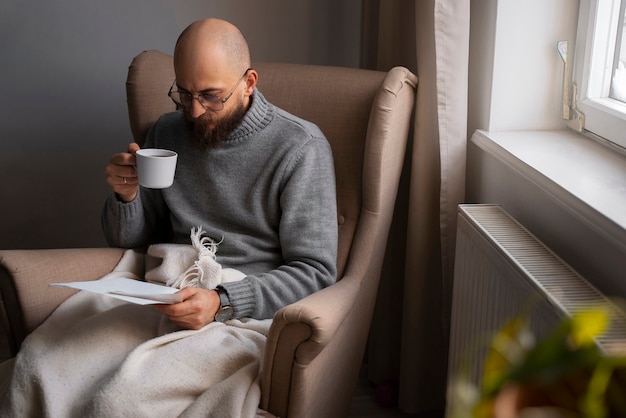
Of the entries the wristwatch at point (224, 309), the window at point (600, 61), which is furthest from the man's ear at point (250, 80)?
the window at point (600, 61)

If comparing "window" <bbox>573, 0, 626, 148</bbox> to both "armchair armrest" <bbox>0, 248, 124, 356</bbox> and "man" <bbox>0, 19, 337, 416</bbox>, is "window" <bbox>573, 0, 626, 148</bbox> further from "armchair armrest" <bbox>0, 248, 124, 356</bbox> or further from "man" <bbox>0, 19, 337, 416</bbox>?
"armchair armrest" <bbox>0, 248, 124, 356</bbox>

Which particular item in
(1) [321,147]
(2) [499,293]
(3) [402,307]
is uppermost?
(1) [321,147]

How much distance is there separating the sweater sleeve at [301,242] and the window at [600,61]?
0.62m

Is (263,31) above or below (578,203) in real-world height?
above

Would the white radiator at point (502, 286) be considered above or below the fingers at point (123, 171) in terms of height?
below

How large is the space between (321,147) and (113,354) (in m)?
0.66

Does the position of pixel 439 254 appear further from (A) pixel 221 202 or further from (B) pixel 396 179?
(A) pixel 221 202

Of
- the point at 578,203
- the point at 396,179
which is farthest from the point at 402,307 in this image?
the point at 578,203

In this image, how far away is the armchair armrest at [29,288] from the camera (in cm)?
174

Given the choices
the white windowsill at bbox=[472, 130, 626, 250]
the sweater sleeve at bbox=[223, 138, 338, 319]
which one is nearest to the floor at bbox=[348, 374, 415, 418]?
the sweater sleeve at bbox=[223, 138, 338, 319]

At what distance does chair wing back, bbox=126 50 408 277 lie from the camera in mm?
1955

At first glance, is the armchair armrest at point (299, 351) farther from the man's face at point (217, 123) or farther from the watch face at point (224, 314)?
the man's face at point (217, 123)

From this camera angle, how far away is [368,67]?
2361 millimetres

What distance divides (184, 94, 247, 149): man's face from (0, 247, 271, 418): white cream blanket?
0.43 m
